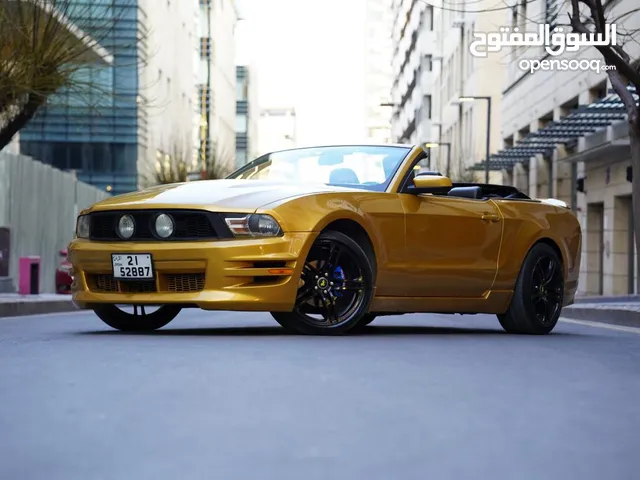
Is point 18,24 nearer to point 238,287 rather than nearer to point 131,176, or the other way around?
point 238,287

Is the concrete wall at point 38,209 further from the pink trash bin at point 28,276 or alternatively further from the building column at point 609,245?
the building column at point 609,245

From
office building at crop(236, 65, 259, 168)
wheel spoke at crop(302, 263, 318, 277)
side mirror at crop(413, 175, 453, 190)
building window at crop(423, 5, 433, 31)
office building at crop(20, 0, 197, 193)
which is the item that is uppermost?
building window at crop(423, 5, 433, 31)

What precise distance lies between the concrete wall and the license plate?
17.7 meters


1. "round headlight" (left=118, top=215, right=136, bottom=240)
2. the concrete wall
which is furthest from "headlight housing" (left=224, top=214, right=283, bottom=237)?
the concrete wall

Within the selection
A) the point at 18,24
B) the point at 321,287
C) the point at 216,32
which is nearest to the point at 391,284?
the point at 321,287

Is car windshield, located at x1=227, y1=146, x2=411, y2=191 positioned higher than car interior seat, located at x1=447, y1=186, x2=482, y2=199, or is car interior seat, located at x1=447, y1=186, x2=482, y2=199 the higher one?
car windshield, located at x1=227, y1=146, x2=411, y2=191

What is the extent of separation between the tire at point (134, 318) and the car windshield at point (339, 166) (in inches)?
46.0

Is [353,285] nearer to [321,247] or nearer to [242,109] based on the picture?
[321,247]

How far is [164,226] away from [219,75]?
86243 mm

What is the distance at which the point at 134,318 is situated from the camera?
1028 cm

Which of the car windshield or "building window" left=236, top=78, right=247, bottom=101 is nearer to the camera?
the car windshield

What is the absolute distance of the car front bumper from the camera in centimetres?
903

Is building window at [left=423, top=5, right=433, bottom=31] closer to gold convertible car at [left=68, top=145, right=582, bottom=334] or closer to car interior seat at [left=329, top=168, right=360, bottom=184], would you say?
gold convertible car at [left=68, top=145, right=582, bottom=334]

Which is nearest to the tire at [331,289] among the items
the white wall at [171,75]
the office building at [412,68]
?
the white wall at [171,75]
